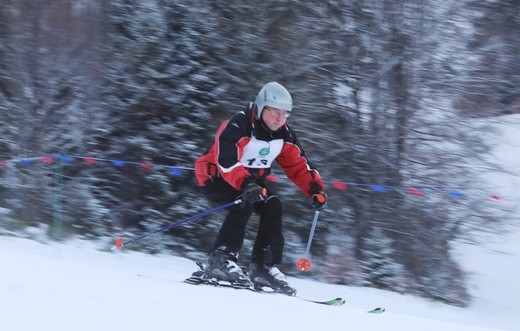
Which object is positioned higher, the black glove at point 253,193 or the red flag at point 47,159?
the black glove at point 253,193

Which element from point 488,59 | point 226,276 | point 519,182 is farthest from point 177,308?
point 519,182

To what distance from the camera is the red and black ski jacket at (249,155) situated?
6.15 m

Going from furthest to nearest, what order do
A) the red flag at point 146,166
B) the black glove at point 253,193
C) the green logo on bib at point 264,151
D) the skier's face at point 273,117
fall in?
the red flag at point 146,166, the green logo on bib at point 264,151, the skier's face at point 273,117, the black glove at point 253,193

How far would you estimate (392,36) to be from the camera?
384 inches

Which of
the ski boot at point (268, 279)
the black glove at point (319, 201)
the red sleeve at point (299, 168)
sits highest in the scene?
the red sleeve at point (299, 168)

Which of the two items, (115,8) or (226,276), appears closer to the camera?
(226,276)

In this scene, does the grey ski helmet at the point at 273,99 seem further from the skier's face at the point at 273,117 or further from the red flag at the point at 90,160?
the red flag at the point at 90,160

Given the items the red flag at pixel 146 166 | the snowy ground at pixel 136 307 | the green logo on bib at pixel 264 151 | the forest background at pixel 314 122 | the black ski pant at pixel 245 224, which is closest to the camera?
the snowy ground at pixel 136 307

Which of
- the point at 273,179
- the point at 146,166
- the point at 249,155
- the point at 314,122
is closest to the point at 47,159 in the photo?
the point at 146,166

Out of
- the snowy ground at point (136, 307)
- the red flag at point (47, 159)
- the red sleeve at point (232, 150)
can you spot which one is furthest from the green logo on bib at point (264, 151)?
the red flag at point (47, 159)

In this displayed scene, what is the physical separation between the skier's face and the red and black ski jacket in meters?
0.05

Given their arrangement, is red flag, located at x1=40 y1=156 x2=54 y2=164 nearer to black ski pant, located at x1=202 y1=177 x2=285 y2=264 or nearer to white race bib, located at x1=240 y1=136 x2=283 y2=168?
black ski pant, located at x1=202 y1=177 x2=285 y2=264

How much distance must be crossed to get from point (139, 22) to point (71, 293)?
621 cm

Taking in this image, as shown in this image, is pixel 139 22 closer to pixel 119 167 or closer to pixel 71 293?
pixel 119 167
